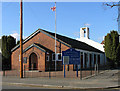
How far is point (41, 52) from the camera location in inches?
1137

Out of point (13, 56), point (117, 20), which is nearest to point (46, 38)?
point (13, 56)

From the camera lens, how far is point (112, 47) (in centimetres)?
3284

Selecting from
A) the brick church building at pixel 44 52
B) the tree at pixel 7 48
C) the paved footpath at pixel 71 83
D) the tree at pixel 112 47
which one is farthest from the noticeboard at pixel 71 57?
the tree at pixel 7 48

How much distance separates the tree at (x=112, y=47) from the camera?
32728 millimetres

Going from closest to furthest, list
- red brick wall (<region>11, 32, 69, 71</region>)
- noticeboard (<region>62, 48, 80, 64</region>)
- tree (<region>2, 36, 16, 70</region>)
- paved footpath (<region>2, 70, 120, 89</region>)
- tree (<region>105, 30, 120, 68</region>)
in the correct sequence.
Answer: paved footpath (<region>2, 70, 120, 89</region>) → noticeboard (<region>62, 48, 80, 64</region>) → red brick wall (<region>11, 32, 69, 71</region>) → tree (<region>105, 30, 120, 68</region>) → tree (<region>2, 36, 16, 70</region>)

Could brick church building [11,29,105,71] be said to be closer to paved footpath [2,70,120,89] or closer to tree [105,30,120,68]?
tree [105,30,120,68]

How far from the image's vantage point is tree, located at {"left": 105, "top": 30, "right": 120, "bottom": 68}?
107ft

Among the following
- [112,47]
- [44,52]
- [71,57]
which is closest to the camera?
[71,57]

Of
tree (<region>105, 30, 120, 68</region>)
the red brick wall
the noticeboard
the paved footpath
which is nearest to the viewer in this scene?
the paved footpath

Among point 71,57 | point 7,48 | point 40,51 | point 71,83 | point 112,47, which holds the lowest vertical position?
point 71,83

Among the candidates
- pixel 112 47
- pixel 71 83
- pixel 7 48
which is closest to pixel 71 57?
pixel 71 83

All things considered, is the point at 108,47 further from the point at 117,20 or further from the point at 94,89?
the point at 94,89

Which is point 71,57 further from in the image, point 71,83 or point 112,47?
point 112,47

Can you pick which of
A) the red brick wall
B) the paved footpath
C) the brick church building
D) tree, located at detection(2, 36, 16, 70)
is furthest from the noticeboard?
tree, located at detection(2, 36, 16, 70)
